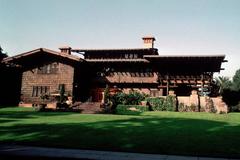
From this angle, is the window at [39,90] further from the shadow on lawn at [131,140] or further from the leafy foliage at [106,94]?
the shadow on lawn at [131,140]

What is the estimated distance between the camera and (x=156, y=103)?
30.0 metres

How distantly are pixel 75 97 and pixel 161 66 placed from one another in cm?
1090

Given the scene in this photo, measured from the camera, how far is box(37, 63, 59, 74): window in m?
35.7

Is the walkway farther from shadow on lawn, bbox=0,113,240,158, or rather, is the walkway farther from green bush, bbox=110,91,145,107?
green bush, bbox=110,91,145,107

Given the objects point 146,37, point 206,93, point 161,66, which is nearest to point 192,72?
A: point 161,66

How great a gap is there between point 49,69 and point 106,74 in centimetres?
718

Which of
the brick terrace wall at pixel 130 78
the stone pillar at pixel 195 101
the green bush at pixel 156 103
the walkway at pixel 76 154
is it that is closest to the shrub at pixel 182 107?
the stone pillar at pixel 195 101

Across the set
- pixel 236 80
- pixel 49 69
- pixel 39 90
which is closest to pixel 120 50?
pixel 49 69

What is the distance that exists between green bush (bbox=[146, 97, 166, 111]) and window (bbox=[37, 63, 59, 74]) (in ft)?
41.0

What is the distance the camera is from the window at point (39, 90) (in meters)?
35.6

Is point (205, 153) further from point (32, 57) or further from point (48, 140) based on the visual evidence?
point (32, 57)

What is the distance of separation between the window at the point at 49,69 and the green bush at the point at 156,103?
41.0 feet

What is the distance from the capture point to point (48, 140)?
10.4 meters

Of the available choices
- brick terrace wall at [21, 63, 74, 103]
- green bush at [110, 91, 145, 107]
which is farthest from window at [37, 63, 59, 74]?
green bush at [110, 91, 145, 107]
